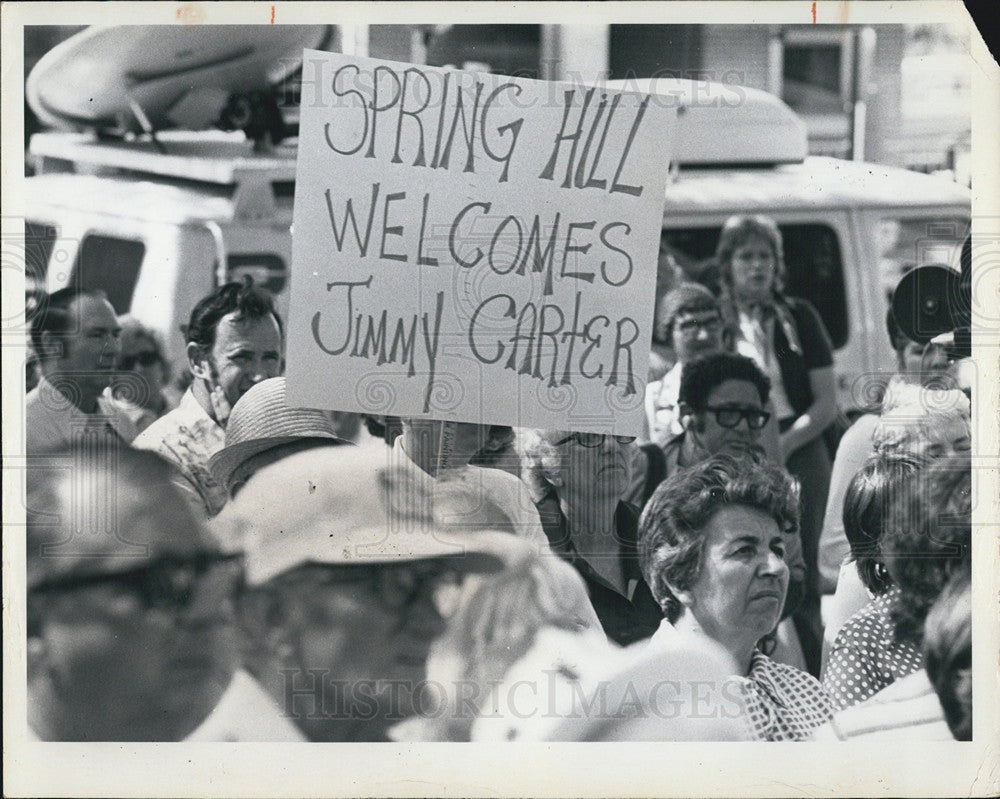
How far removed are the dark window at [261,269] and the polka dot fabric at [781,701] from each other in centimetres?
183

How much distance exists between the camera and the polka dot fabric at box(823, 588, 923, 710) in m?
4.65

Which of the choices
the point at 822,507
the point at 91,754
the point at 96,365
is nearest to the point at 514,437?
the point at 822,507

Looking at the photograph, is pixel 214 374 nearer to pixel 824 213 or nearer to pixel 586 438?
pixel 586 438

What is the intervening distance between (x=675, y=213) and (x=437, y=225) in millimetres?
721

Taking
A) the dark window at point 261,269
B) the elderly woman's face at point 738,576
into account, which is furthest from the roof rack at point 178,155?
the elderly woman's face at point 738,576

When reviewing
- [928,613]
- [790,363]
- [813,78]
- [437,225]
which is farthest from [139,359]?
[928,613]

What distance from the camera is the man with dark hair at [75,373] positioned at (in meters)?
4.59

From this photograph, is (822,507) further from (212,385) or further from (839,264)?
(212,385)

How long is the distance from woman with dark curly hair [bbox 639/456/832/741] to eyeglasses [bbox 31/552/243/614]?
1.24m

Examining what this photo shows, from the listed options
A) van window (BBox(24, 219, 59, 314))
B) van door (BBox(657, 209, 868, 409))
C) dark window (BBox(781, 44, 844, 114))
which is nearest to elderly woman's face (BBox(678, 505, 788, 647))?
van door (BBox(657, 209, 868, 409))

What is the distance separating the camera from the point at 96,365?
4.59 meters

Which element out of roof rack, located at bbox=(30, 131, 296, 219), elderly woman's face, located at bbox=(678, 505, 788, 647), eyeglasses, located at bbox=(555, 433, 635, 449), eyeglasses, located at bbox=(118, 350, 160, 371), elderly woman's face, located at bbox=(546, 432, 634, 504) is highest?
roof rack, located at bbox=(30, 131, 296, 219)

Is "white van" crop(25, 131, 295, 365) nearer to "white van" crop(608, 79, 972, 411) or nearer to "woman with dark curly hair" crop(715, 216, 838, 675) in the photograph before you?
"white van" crop(608, 79, 972, 411)

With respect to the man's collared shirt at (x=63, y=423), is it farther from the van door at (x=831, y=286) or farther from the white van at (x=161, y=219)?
the van door at (x=831, y=286)
